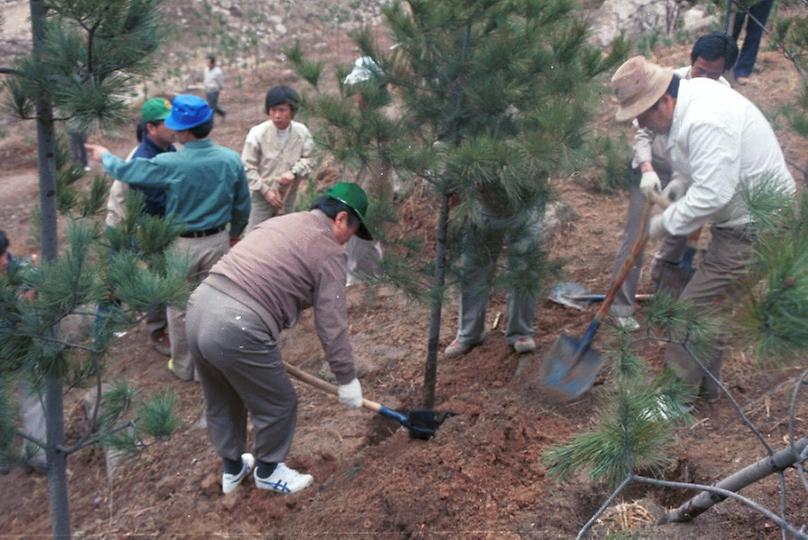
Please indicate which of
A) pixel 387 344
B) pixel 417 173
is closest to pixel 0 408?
pixel 417 173

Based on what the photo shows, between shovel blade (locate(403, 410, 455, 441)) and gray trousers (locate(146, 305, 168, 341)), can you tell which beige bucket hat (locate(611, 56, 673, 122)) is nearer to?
shovel blade (locate(403, 410, 455, 441))

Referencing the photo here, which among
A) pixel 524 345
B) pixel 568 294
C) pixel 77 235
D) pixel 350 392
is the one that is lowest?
pixel 568 294

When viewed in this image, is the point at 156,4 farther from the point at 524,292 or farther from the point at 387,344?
the point at 387,344

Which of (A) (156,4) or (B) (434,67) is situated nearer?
(A) (156,4)

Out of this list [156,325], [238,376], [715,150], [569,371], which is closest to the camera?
[715,150]

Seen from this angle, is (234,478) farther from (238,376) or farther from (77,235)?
(77,235)

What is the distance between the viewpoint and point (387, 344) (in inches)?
205

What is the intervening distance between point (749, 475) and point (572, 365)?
2074mm

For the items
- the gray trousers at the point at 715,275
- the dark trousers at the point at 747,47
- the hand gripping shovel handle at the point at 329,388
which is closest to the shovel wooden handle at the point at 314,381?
the hand gripping shovel handle at the point at 329,388

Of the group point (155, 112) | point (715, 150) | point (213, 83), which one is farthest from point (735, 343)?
point (213, 83)

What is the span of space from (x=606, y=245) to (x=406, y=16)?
3230 millimetres

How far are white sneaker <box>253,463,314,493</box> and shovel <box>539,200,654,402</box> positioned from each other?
1339 mm

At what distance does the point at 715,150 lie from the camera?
3.25 metres

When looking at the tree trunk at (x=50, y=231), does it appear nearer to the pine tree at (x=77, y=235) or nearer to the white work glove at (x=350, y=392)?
the pine tree at (x=77, y=235)
